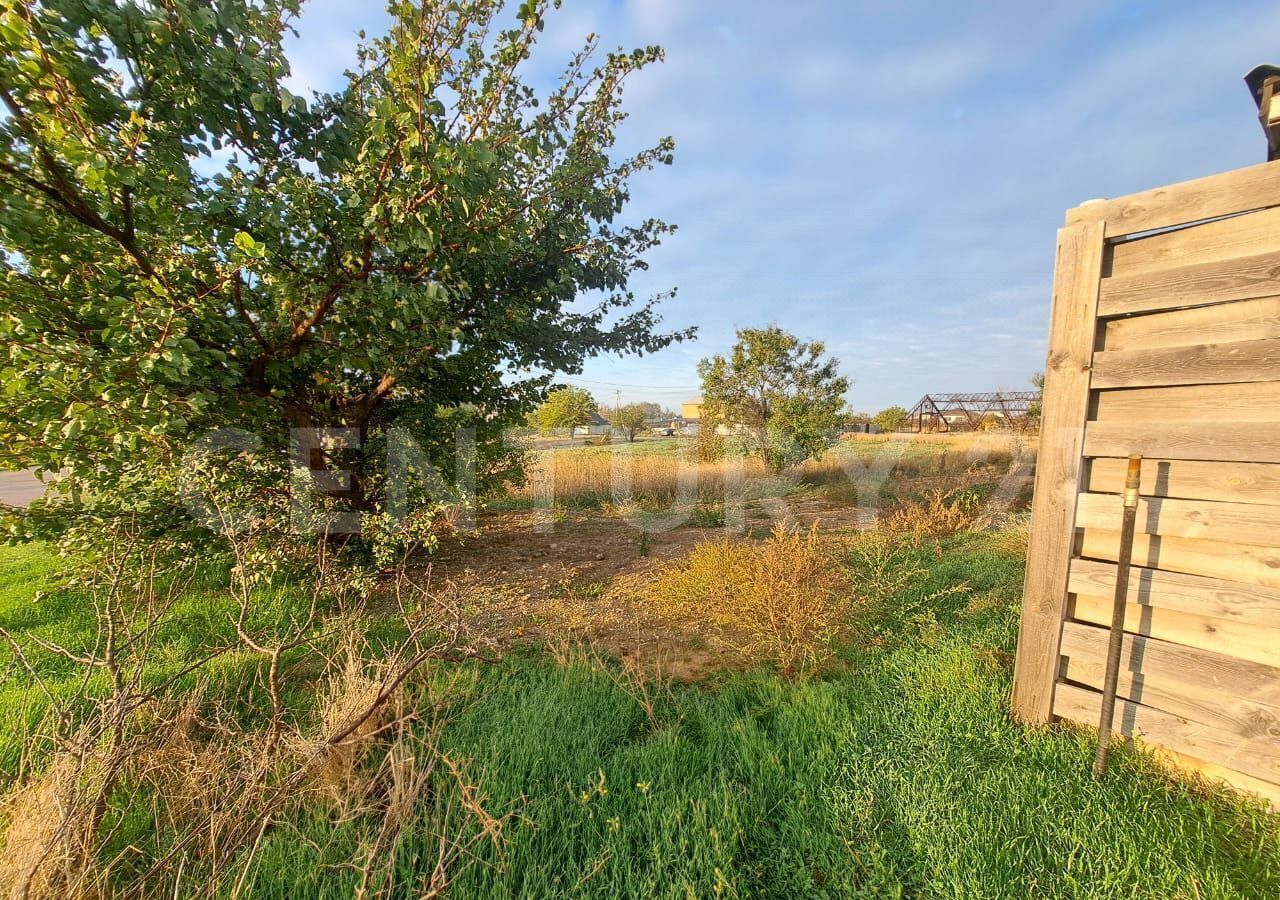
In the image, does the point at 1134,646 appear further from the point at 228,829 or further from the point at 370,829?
the point at 228,829

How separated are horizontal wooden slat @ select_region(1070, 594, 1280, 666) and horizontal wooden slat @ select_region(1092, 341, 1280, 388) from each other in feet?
2.91

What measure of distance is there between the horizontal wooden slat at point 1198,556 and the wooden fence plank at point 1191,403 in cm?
47

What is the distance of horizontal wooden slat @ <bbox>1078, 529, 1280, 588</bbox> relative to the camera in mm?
1685

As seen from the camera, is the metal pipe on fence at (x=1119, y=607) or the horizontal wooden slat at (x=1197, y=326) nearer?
the horizontal wooden slat at (x=1197, y=326)

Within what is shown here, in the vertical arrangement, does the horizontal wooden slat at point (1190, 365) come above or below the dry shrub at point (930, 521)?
above

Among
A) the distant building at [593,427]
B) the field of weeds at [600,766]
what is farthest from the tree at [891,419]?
the field of weeds at [600,766]

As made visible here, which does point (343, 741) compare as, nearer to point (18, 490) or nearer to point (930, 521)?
point (930, 521)

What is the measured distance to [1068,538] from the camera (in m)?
2.04

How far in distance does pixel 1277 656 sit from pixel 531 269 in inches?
173

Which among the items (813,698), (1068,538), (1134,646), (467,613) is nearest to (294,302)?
(467,613)

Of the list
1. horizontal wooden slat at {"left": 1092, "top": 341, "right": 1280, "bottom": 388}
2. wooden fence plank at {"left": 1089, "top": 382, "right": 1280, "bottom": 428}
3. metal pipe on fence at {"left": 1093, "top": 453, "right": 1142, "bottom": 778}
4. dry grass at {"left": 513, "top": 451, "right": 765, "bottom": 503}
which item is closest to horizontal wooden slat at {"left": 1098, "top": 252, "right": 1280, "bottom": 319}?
horizontal wooden slat at {"left": 1092, "top": 341, "right": 1280, "bottom": 388}

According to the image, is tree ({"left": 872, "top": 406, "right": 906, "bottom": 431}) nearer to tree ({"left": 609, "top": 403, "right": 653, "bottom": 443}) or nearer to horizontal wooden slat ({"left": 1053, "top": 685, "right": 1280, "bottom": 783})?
tree ({"left": 609, "top": 403, "right": 653, "bottom": 443})

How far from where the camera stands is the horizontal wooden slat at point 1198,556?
168 cm

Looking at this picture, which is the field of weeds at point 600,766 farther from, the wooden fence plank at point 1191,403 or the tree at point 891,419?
the tree at point 891,419
